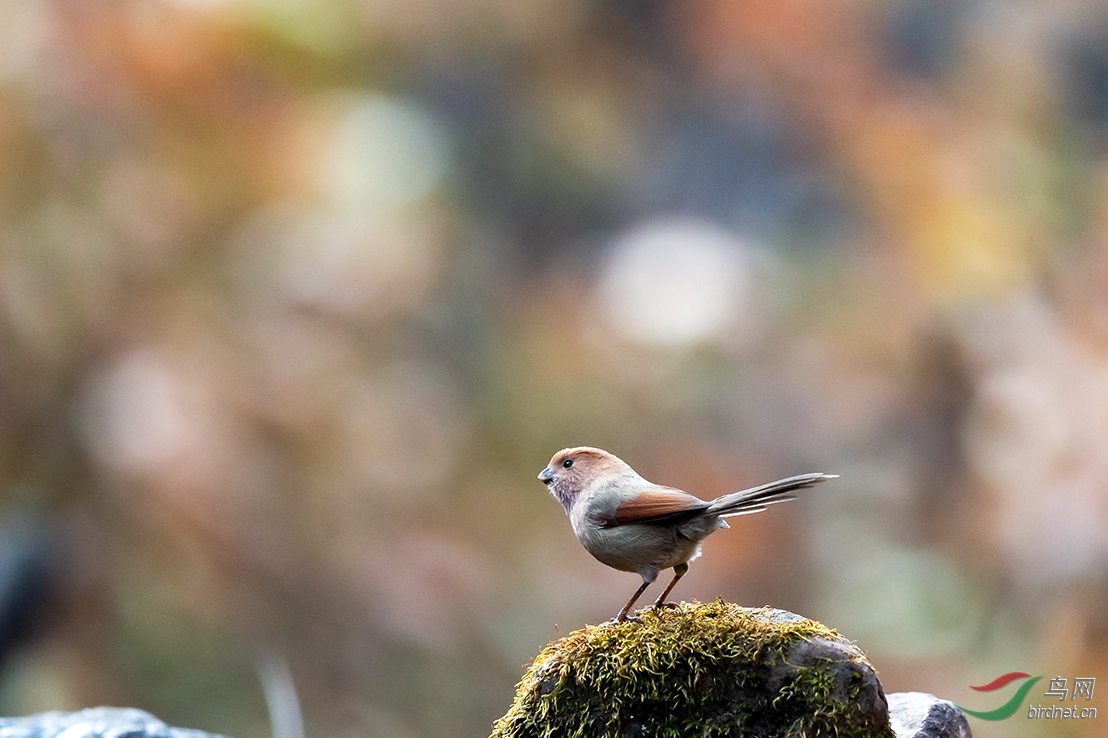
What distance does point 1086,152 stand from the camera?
585cm

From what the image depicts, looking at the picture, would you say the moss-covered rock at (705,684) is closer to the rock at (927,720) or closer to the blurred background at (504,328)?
the rock at (927,720)

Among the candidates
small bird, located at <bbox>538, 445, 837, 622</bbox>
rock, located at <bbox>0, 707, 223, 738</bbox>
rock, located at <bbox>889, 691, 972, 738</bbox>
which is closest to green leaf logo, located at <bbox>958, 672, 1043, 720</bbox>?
rock, located at <bbox>889, 691, 972, 738</bbox>

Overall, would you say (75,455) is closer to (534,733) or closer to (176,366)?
(176,366)

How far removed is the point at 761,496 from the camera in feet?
7.97

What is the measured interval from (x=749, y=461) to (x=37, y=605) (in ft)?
14.6

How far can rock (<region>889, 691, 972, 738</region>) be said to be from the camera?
2.54 metres

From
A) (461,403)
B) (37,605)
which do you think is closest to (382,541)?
(461,403)

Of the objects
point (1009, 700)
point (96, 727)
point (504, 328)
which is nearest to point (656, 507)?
point (96, 727)

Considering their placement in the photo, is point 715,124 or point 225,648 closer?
point 225,648

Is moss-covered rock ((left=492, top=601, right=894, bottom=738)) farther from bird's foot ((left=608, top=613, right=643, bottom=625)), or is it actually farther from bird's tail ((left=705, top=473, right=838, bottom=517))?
bird's tail ((left=705, top=473, right=838, bottom=517))

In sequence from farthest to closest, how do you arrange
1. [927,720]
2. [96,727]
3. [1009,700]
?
→ [1009,700]
[96,727]
[927,720]

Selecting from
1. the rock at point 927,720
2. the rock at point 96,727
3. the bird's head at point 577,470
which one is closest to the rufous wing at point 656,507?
the bird's head at point 577,470

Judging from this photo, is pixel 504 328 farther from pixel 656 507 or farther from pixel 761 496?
pixel 761 496

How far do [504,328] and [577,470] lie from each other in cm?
339
